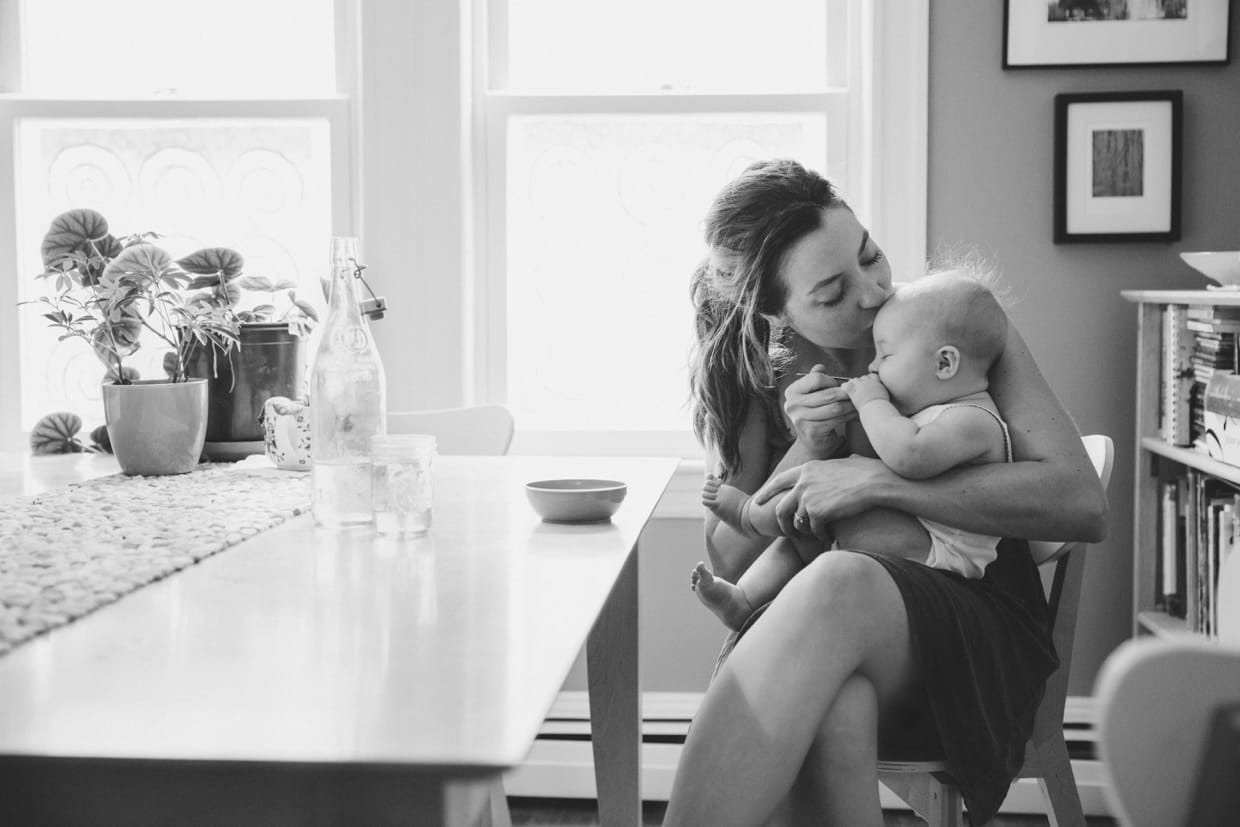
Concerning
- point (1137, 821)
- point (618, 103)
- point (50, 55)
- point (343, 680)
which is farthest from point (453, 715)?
point (50, 55)

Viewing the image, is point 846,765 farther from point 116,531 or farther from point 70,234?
point 70,234

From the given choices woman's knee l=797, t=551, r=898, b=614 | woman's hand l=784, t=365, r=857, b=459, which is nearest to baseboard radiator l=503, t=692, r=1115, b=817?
woman's hand l=784, t=365, r=857, b=459

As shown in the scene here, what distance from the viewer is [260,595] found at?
110 centimetres

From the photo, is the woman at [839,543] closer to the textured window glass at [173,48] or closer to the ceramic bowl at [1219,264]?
the ceramic bowl at [1219,264]

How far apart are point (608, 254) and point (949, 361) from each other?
1.40 meters

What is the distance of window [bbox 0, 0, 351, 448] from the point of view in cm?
299

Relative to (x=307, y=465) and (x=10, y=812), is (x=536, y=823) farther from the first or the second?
(x=10, y=812)

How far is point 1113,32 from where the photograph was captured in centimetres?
270

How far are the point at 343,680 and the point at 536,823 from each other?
2015 millimetres

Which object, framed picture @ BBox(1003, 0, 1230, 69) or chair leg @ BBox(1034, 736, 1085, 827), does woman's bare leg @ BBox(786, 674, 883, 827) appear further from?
framed picture @ BBox(1003, 0, 1230, 69)

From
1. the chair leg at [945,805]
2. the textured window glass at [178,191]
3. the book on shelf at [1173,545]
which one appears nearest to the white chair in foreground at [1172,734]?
the chair leg at [945,805]

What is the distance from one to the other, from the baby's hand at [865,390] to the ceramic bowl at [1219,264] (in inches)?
41.3

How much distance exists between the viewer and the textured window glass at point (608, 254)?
9.61 ft

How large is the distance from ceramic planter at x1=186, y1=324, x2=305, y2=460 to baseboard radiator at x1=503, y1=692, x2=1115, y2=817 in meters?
1.08
